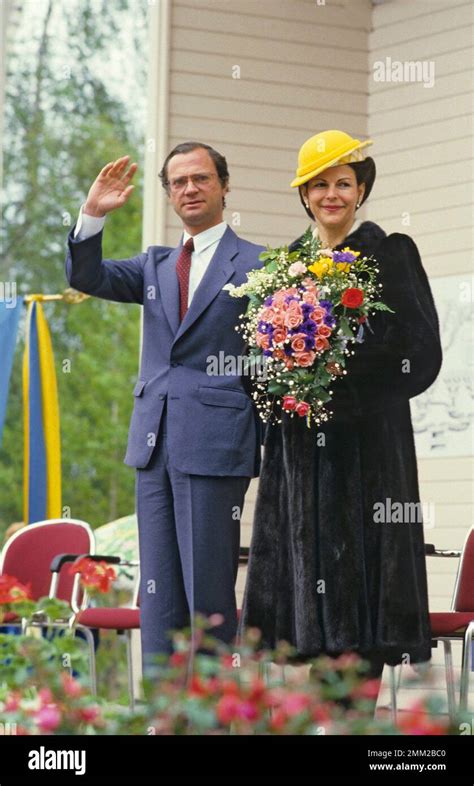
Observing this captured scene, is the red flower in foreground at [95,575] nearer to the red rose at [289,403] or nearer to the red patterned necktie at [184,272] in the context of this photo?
the red patterned necktie at [184,272]

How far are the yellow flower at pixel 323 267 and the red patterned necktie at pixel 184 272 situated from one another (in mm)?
392

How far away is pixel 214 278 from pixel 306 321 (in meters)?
0.39

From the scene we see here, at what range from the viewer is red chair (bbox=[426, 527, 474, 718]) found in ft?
13.6

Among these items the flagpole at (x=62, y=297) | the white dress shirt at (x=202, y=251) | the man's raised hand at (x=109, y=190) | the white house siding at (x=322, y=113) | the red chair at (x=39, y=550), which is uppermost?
the white house siding at (x=322, y=113)

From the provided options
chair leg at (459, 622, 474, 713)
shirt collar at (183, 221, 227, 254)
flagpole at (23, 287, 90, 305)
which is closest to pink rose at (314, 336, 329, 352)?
shirt collar at (183, 221, 227, 254)

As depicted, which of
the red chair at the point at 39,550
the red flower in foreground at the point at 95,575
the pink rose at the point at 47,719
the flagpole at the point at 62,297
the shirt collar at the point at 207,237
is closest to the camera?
the pink rose at the point at 47,719

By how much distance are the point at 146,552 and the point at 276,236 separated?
325 centimetres

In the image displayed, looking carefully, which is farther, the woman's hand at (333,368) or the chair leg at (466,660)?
the chair leg at (466,660)

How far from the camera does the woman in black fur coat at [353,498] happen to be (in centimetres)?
325

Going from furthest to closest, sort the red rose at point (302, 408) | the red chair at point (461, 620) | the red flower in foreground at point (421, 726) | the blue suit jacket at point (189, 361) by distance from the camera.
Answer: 1. the red chair at point (461, 620)
2. the blue suit jacket at point (189, 361)
3. the red rose at point (302, 408)
4. the red flower in foreground at point (421, 726)

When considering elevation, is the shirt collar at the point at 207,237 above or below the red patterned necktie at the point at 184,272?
above

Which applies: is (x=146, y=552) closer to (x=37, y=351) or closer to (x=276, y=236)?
(x=276, y=236)

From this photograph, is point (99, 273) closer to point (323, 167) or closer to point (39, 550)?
point (323, 167)

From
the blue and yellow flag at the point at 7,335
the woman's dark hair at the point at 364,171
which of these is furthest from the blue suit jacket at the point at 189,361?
the blue and yellow flag at the point at 7,335
